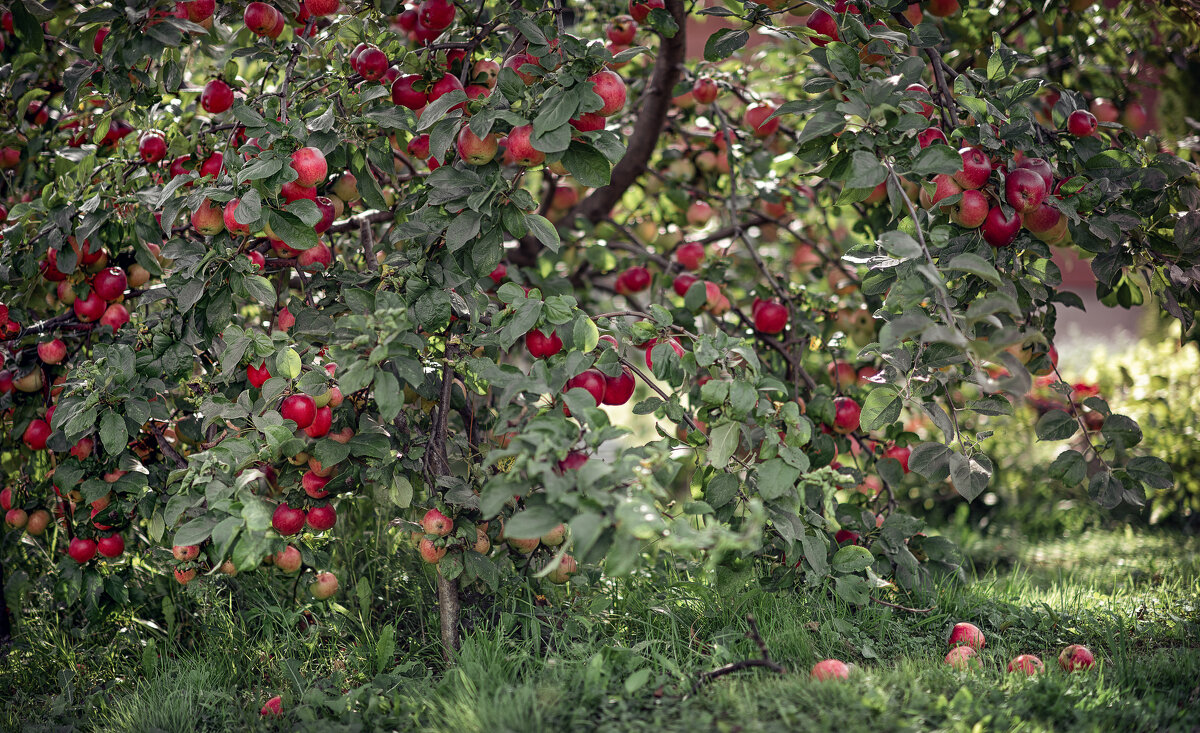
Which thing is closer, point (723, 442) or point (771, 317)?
point (723, 442)

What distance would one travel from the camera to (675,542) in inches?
50.6

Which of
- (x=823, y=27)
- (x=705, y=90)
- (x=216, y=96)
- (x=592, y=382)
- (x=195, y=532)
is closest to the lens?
(x=195, y=532)

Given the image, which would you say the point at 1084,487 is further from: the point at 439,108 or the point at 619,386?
the point at 439,108

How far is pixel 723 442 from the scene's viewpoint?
164cm

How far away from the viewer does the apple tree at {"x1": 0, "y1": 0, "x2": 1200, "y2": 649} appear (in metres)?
1.55

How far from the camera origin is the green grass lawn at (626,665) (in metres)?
1.55

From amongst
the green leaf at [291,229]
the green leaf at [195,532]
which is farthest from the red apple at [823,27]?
the green leaf at [195,532]

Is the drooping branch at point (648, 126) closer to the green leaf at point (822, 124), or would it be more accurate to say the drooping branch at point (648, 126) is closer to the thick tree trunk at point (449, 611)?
the green leaf at point (822, 124)

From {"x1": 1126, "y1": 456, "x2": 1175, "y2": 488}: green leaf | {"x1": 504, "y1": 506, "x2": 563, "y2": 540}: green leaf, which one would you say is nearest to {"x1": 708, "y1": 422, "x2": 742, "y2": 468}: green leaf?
{"x1": 504, "y1": 506, "x2": 563, "y2": 540}: green leaf

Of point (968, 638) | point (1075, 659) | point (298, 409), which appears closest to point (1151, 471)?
point (1075, 659)

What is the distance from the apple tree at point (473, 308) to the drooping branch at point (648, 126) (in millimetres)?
137

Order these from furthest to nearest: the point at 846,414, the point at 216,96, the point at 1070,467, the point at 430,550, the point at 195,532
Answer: the point at 846,414
the point at 216,96
the point at 1070,467
the point at 430,550
the point at 195,532

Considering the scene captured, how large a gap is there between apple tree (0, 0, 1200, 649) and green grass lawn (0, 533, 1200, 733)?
16 centimetres

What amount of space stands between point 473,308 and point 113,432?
2.79 feet
